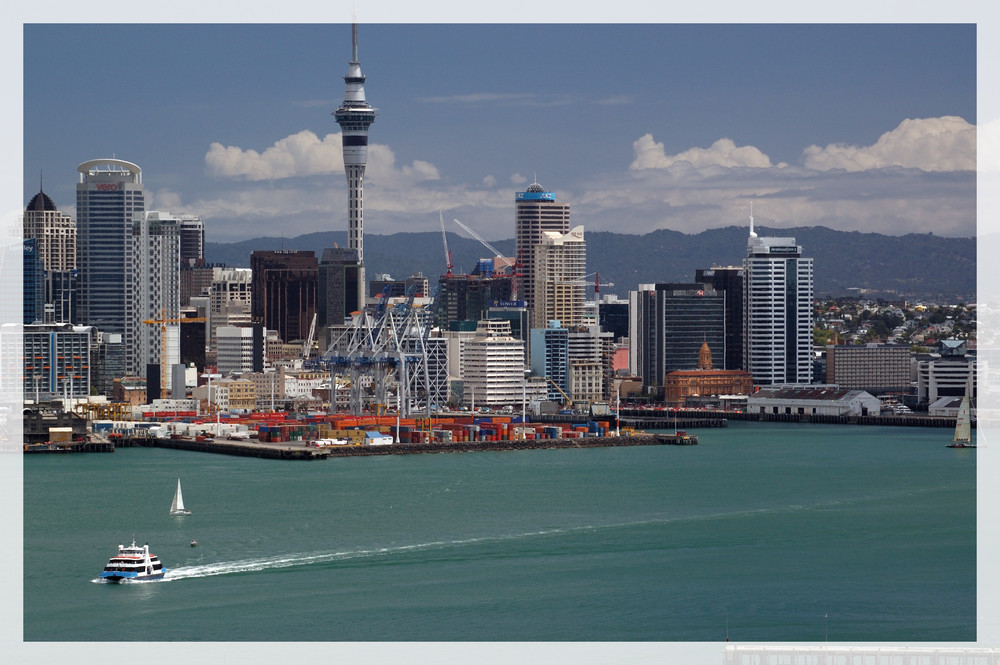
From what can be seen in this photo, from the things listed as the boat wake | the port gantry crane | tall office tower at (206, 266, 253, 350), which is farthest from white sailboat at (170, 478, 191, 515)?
tall office tower at (206, 266, 253, 350)

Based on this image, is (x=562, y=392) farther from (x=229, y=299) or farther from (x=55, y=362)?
(x=229, y=299)

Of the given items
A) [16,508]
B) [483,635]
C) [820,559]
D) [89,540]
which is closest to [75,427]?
[16,508]

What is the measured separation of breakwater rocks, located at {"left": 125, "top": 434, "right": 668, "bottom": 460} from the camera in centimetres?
2338

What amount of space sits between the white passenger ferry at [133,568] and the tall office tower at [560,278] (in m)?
38.2

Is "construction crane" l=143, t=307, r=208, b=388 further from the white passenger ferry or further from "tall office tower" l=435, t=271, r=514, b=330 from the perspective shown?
the white passenger ferry

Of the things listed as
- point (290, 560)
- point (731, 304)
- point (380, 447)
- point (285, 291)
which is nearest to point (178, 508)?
point (290, 560)

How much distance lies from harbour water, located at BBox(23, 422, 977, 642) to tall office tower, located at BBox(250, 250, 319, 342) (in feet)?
109

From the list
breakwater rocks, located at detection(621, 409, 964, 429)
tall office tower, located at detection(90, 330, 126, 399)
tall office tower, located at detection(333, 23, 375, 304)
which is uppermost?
tall office tower, located at detection(333, 23, 375, 304)

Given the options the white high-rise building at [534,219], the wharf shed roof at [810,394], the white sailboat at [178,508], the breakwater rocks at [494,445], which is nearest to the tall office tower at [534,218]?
the white high-rise building at [534,219]

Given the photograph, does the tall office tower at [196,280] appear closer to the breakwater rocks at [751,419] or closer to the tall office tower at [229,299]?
the tall office tower at [229,299]

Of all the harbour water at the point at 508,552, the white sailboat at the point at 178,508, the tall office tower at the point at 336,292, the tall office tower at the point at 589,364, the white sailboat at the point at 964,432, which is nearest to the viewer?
the harbour water at the point at 508,552

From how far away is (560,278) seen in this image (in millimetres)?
A: 51938

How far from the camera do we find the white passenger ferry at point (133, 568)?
38.3 ft
